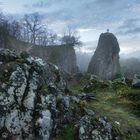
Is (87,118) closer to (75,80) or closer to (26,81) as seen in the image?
(26,81)

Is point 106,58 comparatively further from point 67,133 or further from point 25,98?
point 25,98

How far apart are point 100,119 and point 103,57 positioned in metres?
66.1

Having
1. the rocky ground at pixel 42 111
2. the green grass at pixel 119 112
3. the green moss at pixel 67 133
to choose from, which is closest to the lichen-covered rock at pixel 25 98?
the rocky ground at pixel 42 111

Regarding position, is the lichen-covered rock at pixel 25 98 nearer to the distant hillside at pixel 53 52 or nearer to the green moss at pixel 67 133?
the green moss at pixel 67 133

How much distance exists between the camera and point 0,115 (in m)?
16.7

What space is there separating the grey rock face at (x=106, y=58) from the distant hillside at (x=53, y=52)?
657 cm

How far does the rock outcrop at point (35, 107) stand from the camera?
16.8m

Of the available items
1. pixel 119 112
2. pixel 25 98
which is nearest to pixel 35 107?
pixel 25 98

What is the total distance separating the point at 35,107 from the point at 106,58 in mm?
68011

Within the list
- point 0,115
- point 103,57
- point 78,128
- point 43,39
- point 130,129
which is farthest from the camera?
point 103,57

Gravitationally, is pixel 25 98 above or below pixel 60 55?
above

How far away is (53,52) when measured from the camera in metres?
78.3

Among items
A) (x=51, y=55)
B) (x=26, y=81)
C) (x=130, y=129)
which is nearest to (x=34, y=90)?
(x=26, y=81)

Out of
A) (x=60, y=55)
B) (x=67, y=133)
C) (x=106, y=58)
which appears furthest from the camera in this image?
(x=106, y=58)
